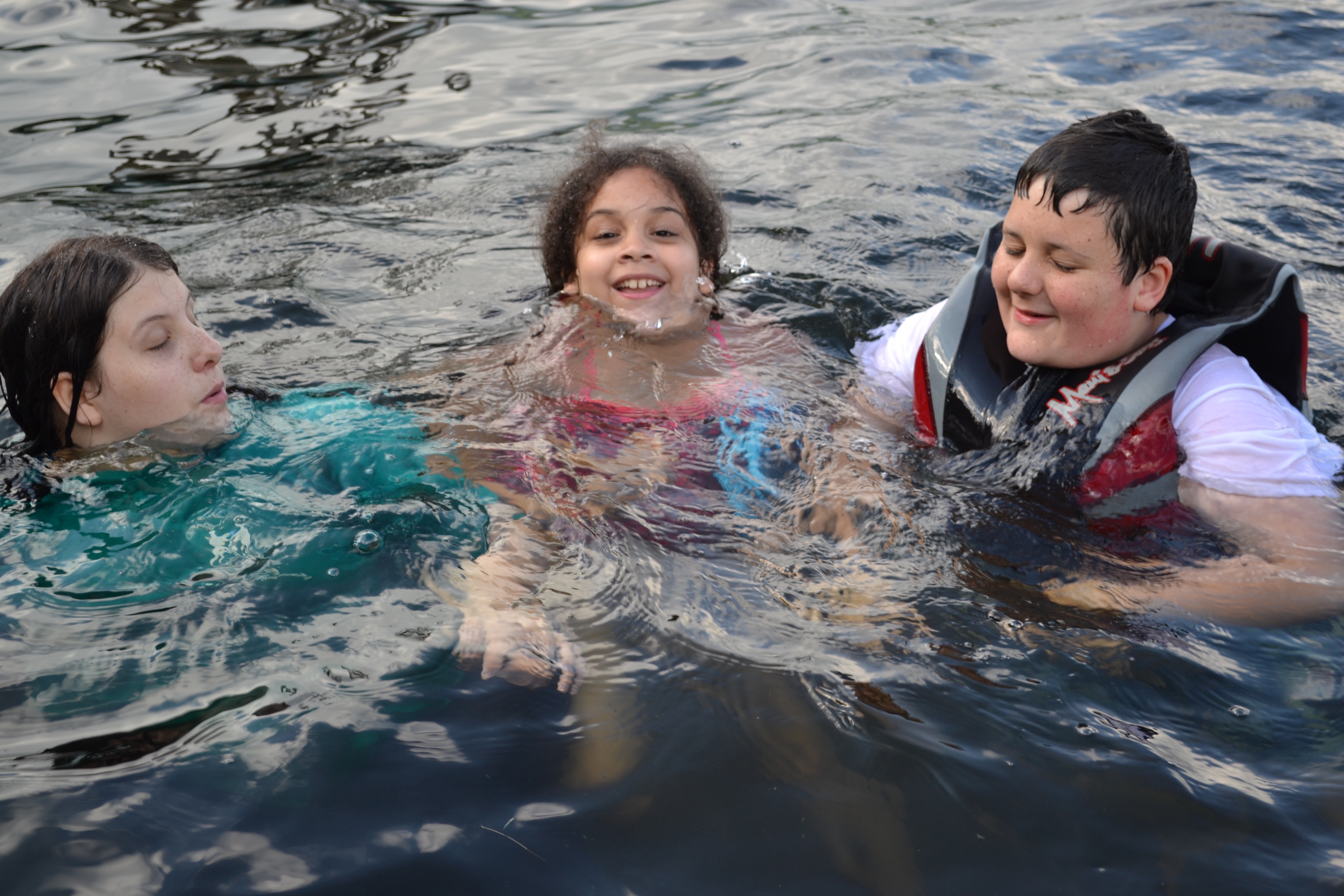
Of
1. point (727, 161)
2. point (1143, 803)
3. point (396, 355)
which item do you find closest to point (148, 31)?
point (727, 161)

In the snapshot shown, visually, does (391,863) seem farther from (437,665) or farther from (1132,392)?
(1132,392)

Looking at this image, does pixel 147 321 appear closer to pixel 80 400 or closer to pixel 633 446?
pixel 80 400

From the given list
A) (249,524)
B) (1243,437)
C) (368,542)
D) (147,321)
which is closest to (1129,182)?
(1243,437)

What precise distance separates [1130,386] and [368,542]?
2243 mm

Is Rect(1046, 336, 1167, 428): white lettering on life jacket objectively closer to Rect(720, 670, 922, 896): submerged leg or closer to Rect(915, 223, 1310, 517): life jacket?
Rect(915, 223, 1310, 517): life jacket

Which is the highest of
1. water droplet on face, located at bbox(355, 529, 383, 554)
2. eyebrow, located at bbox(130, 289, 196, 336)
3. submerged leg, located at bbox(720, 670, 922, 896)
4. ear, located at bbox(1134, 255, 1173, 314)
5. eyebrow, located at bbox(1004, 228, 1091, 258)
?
eyebrow, located at bbox(1004, 228, 1091, 258)

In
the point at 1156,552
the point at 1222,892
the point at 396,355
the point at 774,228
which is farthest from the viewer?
the point at 774,228

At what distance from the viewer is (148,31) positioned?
28.1 feet

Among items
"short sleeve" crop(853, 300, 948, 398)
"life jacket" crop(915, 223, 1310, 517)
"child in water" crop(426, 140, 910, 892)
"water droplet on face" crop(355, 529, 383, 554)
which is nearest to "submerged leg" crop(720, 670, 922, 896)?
"child in water" crop(426, 140, 910, 892)

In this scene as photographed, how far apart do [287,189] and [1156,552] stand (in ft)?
17.3

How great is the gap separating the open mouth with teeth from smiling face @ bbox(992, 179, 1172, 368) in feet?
4.71

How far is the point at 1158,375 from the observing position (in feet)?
10.00

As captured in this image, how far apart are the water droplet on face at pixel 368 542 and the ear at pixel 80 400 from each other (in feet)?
3.29

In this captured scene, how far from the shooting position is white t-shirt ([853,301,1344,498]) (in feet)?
9.28
